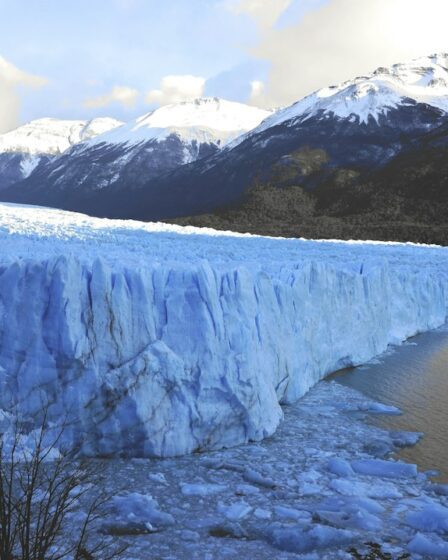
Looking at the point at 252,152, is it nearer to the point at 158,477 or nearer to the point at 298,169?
the point at 298,169

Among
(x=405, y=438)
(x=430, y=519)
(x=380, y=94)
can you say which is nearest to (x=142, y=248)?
(x=405, y=438)

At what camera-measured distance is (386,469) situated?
634cm

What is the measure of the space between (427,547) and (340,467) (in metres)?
1.56

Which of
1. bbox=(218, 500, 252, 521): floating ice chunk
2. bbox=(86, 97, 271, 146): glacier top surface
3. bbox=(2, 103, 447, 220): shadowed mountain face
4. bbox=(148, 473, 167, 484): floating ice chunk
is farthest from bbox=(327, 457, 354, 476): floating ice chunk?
bbox=(86, 97, 271, 146): glacier top surface

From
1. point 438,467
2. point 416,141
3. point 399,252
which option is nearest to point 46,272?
point 438,467

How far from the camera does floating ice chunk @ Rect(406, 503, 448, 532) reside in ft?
16.9

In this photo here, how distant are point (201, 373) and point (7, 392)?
2328 mm

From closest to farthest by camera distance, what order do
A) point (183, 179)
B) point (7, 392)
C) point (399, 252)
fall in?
point (7, 392) → point (399, 252) → point (183, 179)

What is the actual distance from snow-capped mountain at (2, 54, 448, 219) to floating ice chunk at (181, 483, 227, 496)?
6599cm

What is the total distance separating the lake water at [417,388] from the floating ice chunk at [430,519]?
1.09 metres

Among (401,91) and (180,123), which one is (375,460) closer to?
(401,91)

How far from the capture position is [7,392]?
6.29 metres

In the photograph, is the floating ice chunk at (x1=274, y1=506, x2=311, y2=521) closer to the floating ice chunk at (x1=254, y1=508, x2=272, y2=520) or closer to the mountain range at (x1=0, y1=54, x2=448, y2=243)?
the floating ice chunk at (x1=254, y1=508, x2=272, y2=520)

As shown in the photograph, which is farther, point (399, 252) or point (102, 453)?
point (399, 252)
